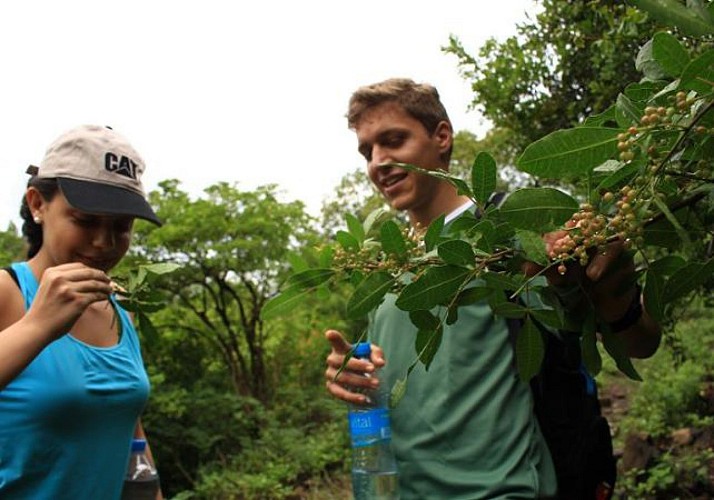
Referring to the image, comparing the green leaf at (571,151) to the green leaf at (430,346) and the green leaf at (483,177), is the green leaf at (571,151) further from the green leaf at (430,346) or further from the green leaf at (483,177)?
the green leaf at (430,346)

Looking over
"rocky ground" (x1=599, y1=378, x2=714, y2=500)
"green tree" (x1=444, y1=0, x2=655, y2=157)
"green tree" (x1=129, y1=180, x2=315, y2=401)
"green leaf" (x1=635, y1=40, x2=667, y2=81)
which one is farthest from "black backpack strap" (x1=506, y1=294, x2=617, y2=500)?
"green tree" (x1=129, y1=180, x2=315, y2=401)

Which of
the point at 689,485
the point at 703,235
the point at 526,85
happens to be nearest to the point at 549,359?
the point at 703,235

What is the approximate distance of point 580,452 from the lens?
164 centimetres

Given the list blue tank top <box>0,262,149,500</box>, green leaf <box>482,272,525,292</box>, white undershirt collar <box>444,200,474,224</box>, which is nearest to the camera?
green leaf <box>482,272,525,292</box>

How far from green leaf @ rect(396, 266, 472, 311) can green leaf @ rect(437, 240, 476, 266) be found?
0.8 inches

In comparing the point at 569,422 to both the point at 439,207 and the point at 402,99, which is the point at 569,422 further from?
the point at 402,99

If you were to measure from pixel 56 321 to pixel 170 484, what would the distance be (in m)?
6.28

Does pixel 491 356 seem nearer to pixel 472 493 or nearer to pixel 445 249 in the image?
pixel 472 493

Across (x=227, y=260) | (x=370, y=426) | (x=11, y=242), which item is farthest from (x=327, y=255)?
(x=227, y=260)

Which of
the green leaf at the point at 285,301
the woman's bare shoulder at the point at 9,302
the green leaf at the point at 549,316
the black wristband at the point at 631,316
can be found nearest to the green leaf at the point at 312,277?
the green leaf at the point at 285,301

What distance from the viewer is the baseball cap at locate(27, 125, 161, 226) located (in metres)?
1.91

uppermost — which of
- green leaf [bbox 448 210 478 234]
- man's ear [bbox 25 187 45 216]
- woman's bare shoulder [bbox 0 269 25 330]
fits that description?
man's ear [bbox 25 187 45 216]

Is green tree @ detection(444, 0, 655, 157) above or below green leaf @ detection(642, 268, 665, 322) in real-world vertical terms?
above

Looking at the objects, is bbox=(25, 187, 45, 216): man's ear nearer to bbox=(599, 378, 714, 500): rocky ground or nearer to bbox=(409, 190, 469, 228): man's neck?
bbox=(409, 190, 469, 228): man's neck
